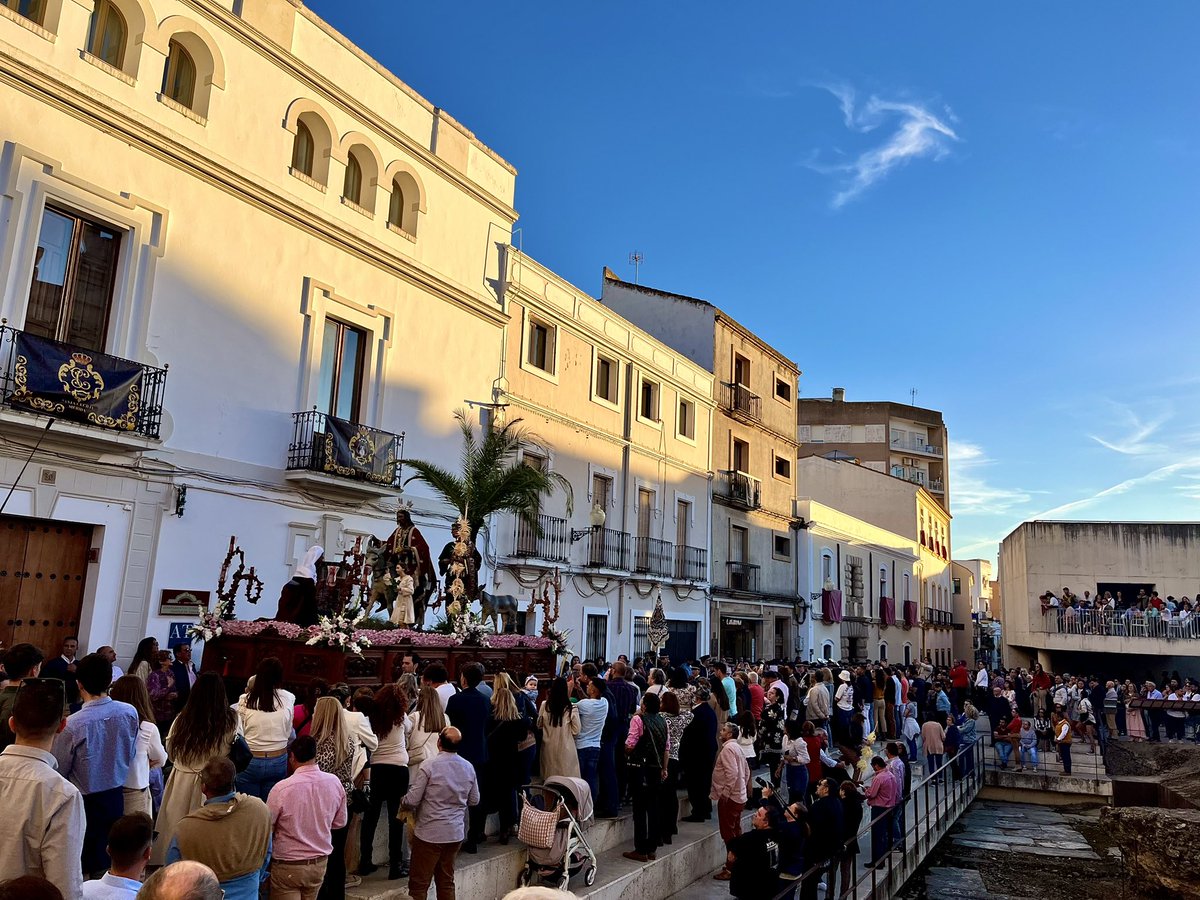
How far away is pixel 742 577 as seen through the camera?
97.7ft

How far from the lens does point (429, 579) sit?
12469 mm

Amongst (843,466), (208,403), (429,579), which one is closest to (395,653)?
(429,579)

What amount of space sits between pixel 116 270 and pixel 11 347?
7.08ft

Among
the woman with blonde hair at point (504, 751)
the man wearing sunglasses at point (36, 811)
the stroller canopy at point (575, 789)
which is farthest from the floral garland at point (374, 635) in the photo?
the man wearing sunglasses at point (36, 811)

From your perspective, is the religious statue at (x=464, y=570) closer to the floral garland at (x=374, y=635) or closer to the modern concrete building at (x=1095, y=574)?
the floral garland at (x=374, y=635)

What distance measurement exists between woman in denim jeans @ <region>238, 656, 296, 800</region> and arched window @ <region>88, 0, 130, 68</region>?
416 inches

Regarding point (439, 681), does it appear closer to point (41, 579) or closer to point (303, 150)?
point (41, 579)

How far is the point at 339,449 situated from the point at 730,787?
8922 mm

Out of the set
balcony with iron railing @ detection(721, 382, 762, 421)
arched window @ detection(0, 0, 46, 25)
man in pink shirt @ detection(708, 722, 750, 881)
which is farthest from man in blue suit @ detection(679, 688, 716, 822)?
balcony with iron railing @ detection(721, 382, 762, 421)

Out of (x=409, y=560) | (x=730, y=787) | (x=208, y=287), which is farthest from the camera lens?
(x=208, y=287)

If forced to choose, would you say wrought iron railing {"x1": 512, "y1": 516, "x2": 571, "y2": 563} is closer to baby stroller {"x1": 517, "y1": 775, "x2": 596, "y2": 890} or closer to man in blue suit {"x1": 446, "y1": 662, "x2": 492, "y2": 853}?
man in blue suit {"x1": 446, "y1": 662, "x2": 492, "y2": 853}

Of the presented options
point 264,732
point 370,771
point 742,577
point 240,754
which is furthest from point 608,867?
point 742,577

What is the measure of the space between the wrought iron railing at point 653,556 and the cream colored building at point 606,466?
4 cm

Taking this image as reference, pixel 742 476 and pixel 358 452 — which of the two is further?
pixel 742 476
